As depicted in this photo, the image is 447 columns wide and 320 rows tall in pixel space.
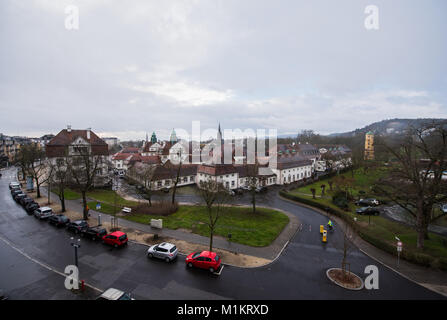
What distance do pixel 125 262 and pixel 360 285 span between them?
1686 cm

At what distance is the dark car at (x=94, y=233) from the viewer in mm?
19594

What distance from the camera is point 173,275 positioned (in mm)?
14117

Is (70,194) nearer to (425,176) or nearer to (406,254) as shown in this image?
(406,254)

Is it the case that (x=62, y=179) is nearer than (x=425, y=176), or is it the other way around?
(x=425, y=176)

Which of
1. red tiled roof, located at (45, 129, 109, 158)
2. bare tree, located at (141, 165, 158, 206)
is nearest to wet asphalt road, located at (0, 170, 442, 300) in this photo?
bare tree, located at (141, 165, 158, 206)

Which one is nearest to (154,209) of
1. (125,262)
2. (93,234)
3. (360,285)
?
(93,234)

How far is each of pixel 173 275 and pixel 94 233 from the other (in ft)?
35.6

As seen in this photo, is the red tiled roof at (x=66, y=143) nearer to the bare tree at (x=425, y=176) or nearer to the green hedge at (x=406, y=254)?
the green hedge at (x=406, y=254)

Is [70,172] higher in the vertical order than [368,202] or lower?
higher

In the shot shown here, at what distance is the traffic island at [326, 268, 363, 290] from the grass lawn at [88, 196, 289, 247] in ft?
18.8

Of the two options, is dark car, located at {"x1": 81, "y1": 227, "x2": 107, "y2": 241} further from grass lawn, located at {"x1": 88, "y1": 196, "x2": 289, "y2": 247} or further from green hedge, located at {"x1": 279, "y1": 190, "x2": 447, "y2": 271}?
green hedge, located at {"x1": 279, "y1": 190, "x2": 447, "y2": 271}

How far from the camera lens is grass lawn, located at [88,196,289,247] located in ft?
66.8

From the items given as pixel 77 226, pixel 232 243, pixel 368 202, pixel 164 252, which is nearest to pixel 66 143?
pixel 77 226

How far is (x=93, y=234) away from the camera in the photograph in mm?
19844
